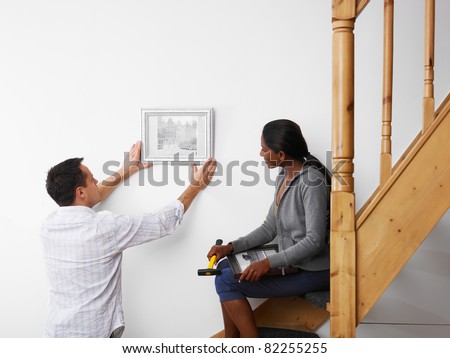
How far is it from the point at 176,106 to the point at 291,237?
2.92 feet

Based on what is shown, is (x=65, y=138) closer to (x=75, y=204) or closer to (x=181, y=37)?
(x=75, y=204)

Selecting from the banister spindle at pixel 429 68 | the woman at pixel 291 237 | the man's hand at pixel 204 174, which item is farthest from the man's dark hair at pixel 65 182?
the banister spindle at pixel 429 68

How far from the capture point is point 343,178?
6.06 ft

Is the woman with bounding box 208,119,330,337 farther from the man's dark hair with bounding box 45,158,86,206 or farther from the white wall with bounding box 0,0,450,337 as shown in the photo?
the man's dark hair with bounding box 45,158,86,206

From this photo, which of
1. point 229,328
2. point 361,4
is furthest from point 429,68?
point 229,328

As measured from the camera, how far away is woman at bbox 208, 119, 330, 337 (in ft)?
6.97

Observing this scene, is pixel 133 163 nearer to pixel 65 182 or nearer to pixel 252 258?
pixel 65 182

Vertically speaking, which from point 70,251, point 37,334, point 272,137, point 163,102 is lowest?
point 37,334

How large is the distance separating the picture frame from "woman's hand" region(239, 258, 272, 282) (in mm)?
35

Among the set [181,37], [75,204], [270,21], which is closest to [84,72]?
[181,37]

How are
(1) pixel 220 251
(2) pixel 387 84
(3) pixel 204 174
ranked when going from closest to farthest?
1. (2) pixel 387 84
2. (1) pixel 220 251
3. (3) pixel 204 174

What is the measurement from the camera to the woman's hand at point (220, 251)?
2.40m
